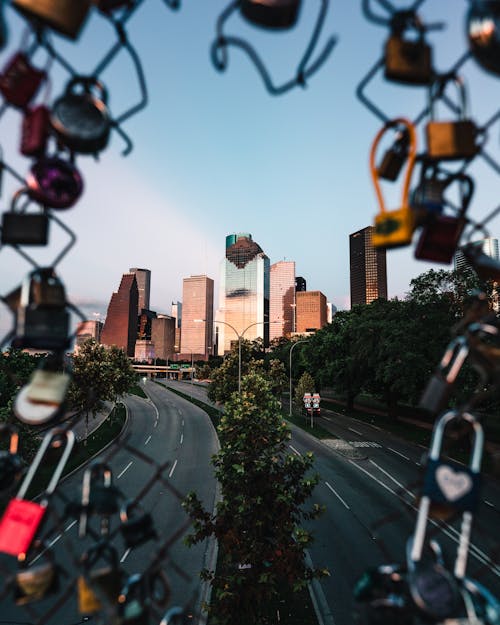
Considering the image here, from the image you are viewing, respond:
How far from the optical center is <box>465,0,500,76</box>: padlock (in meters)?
1.40

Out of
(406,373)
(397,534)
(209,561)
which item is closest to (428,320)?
(406,373)

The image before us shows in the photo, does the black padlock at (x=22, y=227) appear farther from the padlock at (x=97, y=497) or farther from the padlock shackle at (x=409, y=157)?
the padlock shackle at (x=409, y=157)

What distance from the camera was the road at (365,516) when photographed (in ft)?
36.9

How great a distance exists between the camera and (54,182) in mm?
1765

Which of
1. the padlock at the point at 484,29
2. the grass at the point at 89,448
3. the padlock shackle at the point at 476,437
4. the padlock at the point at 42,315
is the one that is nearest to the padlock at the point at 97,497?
the padlock at the point at 42,315

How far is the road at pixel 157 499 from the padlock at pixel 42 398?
383mm

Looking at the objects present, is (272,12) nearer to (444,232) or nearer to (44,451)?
(444,232)

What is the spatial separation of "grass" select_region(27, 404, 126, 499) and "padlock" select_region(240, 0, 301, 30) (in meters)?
12.7

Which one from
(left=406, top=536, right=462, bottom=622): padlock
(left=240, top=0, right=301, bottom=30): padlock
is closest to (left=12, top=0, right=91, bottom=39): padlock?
(left=240, top=0, right=301, bottom=30): padlock

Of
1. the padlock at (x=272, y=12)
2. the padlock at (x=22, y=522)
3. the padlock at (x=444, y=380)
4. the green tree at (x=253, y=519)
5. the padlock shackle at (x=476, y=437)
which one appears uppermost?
the padlock at (x=272, y=12)

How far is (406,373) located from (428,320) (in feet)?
14.1

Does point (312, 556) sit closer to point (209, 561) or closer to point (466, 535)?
point (209, 561)

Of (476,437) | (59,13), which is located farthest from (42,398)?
(476,437)

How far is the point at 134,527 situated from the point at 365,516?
671 inches
